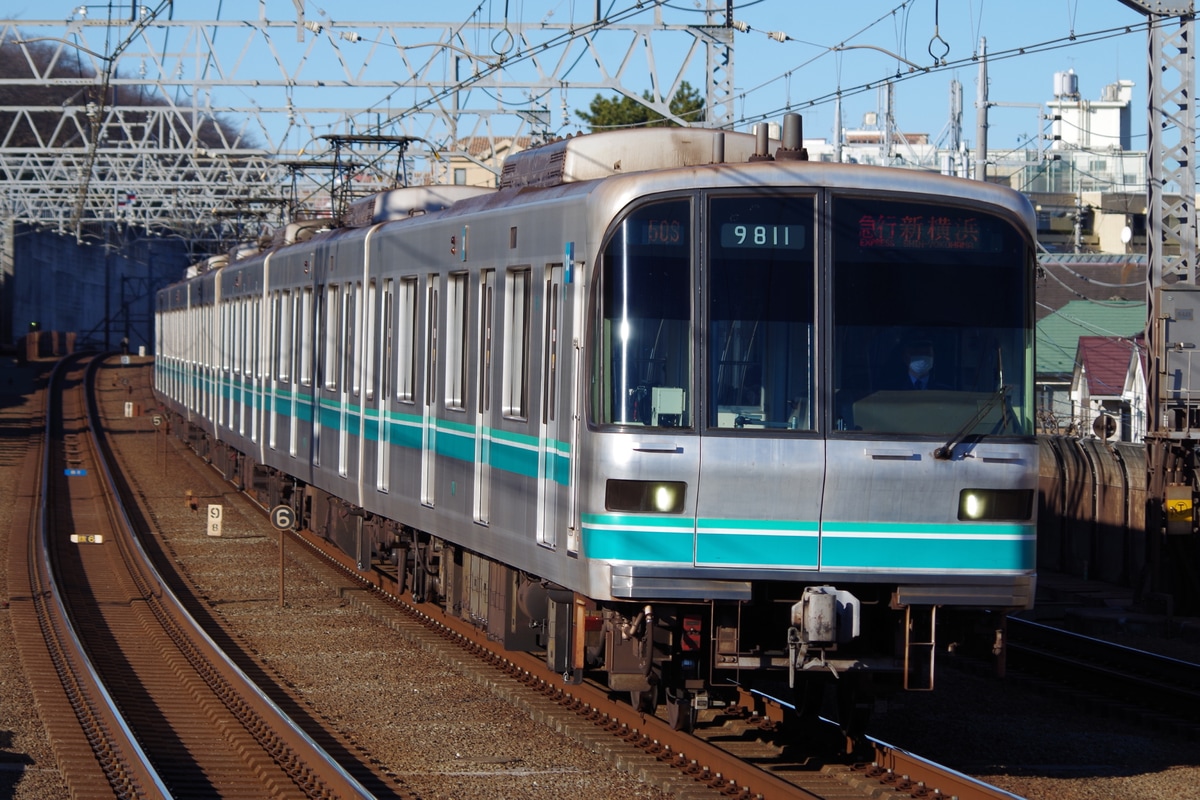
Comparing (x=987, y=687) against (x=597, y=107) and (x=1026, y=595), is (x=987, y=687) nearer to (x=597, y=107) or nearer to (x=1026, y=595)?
(x=1026, y=595)

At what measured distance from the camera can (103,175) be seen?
214ft

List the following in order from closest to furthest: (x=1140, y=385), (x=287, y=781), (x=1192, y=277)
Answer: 1. (x=287, y=781)
2. (x=1192, y=277)
3. (x=1140, y=385)

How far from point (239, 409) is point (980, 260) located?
14870 millimetres

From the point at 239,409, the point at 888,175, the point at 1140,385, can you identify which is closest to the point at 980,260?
the point at 888,175

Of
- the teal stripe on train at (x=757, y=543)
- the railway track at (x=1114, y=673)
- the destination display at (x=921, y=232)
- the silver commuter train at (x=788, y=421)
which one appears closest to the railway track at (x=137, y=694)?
the silver commuter train at (x=788, y=421)

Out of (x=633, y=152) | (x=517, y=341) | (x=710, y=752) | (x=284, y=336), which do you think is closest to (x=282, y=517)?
(x=284, y=336)

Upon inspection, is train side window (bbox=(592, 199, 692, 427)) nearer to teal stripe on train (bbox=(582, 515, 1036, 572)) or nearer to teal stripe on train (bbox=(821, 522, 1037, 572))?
teal stripe on train (bbox=(582, 515, 1036, 572))

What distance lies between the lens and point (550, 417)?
335 inches

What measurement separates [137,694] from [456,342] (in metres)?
3.03

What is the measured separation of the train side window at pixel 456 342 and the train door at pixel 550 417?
174 centimetres

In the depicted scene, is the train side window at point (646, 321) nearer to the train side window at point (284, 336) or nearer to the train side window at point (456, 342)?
the train side window at point (456, 342)

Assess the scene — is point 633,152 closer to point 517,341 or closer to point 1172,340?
point 517,341

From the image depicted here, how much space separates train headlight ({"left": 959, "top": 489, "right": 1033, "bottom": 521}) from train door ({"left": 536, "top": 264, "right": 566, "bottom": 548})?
6.31 feet

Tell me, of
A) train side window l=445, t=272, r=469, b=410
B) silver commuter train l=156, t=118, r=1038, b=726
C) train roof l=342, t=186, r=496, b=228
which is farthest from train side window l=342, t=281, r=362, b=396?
silver commuter train l=156, t=118, r=1038, b=726
